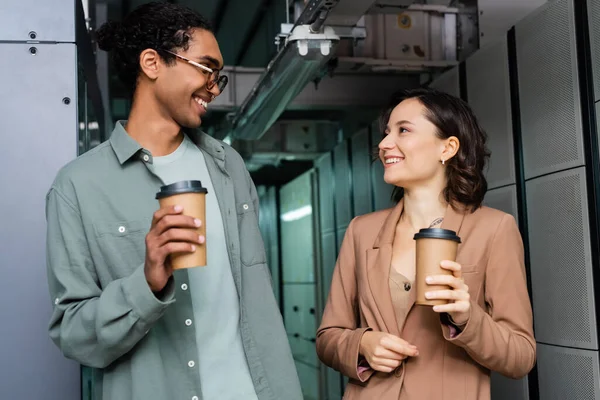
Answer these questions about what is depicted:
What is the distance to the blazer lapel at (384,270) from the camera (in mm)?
2053

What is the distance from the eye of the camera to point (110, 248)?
170cm

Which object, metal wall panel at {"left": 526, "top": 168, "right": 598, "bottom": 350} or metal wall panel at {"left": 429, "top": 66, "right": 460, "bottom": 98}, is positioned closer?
metal wall panel at {"left": 526, "top": 168, "right": 598, "bottom": 350}

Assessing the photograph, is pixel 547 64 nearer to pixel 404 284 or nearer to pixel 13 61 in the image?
pixel 404 284

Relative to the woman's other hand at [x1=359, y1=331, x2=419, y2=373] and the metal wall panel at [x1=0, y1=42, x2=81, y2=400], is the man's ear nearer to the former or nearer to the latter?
the metal wall panel at [x1=0, y1=42, x2=81, y2=400]

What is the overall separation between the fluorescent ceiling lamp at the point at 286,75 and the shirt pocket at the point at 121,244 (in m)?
2.32

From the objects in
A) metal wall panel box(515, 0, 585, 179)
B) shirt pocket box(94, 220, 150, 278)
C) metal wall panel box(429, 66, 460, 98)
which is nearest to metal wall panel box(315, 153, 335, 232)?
metal wall panel box(429, 66, 460, 98)

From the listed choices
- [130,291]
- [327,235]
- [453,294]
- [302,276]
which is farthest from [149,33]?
[302,276]

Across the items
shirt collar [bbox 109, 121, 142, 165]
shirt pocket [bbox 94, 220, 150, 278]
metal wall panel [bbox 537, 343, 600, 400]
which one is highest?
shirt collar [bbox 109, 121, 142, 165]

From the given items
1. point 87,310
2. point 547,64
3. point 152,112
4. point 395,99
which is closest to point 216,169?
point 152,112

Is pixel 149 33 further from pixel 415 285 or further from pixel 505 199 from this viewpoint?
pixel 505 199

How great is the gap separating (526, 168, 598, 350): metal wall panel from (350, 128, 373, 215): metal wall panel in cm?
252

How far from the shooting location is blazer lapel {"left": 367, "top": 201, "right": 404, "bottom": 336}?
2053 millimetres

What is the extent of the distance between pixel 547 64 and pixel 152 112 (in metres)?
2.27

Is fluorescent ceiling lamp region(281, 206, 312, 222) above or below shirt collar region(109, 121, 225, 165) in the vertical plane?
above
